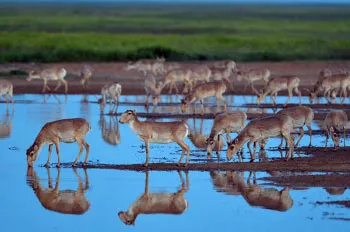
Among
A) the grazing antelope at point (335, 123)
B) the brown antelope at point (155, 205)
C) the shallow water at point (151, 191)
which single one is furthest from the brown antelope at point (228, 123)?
the brown antelope at point (155, 205)

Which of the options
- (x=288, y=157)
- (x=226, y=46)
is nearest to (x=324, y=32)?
(x=226, y=46)

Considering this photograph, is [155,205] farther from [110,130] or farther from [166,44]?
[166,44]

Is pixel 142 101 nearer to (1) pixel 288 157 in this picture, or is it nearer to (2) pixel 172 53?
(1) pixel 288 157

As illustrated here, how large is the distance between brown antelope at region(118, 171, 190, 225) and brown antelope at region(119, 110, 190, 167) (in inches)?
76.8

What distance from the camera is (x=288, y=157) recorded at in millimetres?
19062

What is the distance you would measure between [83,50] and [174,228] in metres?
39.5

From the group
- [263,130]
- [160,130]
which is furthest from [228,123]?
[160,130]

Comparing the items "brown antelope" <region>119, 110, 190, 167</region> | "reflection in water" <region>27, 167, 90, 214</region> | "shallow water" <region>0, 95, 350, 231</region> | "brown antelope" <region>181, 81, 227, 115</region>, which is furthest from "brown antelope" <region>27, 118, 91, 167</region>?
"brown antelope" <region>181, 81, 227, 115</region>

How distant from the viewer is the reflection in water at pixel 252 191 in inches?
598

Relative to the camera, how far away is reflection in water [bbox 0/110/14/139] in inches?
947

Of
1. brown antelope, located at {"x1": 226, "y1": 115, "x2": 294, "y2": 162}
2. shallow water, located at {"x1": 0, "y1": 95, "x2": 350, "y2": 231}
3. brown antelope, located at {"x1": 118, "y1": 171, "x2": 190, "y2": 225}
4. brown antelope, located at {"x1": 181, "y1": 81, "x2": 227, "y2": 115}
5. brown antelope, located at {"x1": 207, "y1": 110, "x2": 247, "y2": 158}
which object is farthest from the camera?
brown antelope, located at {"x1": 181, "y1": 81, "x2": 227, "y2": 115}

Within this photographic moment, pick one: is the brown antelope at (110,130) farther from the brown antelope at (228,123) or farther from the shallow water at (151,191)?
the brown antelope at (228,123)

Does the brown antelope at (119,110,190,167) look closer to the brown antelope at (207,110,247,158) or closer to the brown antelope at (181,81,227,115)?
the brown antelope at (207,110,247,158)

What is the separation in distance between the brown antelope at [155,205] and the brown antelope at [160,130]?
1951 mm
